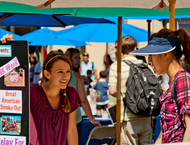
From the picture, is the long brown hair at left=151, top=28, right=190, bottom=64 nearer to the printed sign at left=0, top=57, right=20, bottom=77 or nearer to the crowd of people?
the crowd of people

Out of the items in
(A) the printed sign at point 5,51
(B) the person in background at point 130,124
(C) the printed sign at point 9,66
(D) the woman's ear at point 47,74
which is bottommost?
(B) the person in background at point 130,124

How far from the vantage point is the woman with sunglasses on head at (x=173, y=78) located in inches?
76.3

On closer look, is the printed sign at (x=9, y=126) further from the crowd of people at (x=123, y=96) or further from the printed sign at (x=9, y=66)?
the printed sign at (x=9, y=66)

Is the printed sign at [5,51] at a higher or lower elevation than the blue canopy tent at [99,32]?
lower

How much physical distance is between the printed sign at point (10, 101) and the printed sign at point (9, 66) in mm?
160

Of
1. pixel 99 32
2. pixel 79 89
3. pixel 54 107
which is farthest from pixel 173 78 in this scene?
pixel 99 32

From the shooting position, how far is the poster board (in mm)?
2193

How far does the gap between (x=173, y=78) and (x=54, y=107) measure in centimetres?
112

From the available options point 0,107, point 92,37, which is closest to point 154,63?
point 0,107

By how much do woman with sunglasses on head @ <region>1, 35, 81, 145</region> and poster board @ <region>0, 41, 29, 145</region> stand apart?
0.20m

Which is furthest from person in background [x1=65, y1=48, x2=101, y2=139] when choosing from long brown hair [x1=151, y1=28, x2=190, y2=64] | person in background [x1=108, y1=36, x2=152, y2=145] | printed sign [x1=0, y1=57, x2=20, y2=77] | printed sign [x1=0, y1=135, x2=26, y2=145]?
long brown hair [x1=151, y1=28, x2=190, y2=64]

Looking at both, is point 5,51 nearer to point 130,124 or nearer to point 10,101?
point 10,101

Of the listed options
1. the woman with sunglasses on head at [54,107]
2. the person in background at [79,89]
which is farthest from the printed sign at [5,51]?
the person in background at [79,89]

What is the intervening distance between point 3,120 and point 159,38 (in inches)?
56.5
